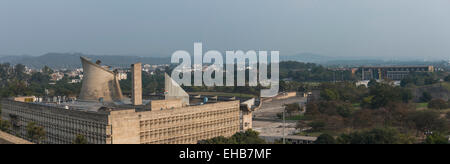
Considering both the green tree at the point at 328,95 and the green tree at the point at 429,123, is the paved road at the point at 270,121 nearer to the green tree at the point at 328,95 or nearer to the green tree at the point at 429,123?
the green tree at the point at 328,95

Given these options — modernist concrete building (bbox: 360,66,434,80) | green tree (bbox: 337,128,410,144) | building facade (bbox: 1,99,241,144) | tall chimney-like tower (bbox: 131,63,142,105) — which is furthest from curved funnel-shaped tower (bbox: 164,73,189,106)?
modernist concrete building (bbox: 360,66,434,80)

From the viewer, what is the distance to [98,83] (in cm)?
4516

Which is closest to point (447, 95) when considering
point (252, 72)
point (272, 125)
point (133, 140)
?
point (272, 125)

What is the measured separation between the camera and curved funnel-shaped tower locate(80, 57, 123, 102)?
148ft

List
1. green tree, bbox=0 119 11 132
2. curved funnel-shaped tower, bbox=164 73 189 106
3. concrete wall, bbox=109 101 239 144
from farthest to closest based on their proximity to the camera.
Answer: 1. curved funnel-shaped tower, bbox=164 73 189 106
2. green tree, bbox=0 119 11 132
3. concrete wall, bbox=109 101 239 144

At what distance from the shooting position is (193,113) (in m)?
39.0

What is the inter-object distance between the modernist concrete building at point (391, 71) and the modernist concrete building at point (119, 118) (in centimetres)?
11689

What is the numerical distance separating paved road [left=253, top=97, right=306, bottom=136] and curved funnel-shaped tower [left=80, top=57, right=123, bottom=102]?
15.2 meters

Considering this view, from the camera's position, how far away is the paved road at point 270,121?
5282cm

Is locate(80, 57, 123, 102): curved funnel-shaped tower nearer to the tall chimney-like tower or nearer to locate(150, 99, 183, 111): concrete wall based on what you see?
the tall chimney-like tower

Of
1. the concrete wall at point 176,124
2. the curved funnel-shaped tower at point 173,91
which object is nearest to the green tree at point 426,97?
the concrete wall at point 176,124
